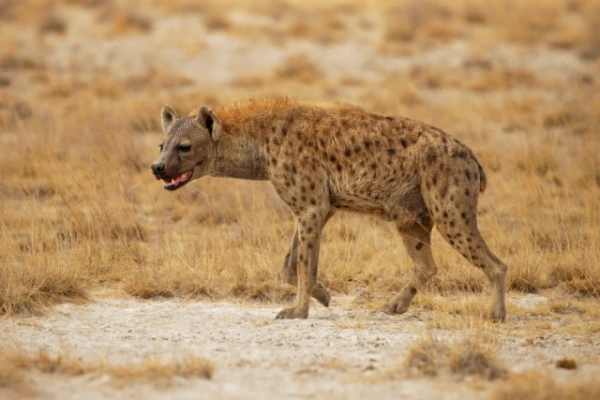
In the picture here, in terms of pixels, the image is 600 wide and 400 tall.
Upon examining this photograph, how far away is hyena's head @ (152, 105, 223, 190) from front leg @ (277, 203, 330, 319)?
2.48ft

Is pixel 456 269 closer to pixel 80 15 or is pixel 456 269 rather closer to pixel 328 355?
pixel 328 355

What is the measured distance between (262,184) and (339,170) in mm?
3107

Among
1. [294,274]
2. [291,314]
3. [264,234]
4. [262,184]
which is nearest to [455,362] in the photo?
[291,314]

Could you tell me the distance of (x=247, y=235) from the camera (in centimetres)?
802

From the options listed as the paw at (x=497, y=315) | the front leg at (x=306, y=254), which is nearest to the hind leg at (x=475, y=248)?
the paw at (x=497, y=315)

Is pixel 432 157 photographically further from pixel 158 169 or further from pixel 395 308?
pixel 158 169

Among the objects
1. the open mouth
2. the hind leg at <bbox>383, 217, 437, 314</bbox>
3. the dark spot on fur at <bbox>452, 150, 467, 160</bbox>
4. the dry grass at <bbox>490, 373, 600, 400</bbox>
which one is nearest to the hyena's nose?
the open mouth

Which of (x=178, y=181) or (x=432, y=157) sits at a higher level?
(x=432, y=157)

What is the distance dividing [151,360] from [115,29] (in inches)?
527

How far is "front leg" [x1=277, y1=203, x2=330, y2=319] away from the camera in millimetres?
6438

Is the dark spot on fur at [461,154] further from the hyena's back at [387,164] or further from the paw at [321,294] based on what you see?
the paw at [321,294]

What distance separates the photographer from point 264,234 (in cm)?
806

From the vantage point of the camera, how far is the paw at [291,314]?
6.41m

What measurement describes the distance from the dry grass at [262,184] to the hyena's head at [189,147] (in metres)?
0.88
